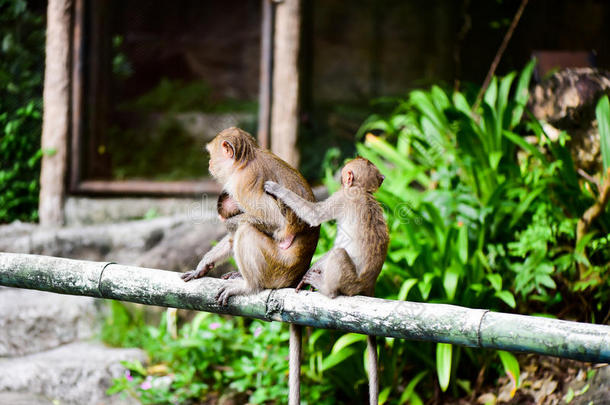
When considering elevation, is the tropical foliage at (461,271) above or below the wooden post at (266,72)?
below

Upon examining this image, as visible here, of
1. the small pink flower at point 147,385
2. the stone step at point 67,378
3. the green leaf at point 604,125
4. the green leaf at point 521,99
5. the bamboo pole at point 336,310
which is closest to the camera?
the bamboo pole at point 336,310

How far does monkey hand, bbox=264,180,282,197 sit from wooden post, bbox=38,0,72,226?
3.71m

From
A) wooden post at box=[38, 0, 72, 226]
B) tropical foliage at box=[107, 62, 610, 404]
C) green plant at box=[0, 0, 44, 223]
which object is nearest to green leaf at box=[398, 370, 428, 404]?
tropical foliage at box=[107, 62, 610, 404]

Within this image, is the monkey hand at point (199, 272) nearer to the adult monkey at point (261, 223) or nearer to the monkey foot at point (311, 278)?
the adult monkey at point (261, 223)

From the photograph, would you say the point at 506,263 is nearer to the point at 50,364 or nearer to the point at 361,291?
the point at 361,291

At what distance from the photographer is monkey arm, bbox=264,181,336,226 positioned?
2.19 m

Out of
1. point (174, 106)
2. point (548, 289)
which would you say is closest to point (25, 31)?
point (174, 106)

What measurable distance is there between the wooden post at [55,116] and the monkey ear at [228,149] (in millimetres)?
3564

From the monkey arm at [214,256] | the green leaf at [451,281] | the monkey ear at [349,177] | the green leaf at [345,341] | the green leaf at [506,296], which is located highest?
the monkey ear at [349,177]

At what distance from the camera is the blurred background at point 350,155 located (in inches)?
130

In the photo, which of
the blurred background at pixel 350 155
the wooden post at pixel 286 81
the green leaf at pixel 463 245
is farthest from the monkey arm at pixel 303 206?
the wooden post at pixel 286 81

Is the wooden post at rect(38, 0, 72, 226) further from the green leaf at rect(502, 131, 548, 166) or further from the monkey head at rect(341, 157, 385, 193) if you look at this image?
the monkey head at rect(341, 157, 385, 193)

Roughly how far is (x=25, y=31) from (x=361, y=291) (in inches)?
196

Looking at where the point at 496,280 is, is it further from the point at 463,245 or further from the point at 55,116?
the point at 55,116
